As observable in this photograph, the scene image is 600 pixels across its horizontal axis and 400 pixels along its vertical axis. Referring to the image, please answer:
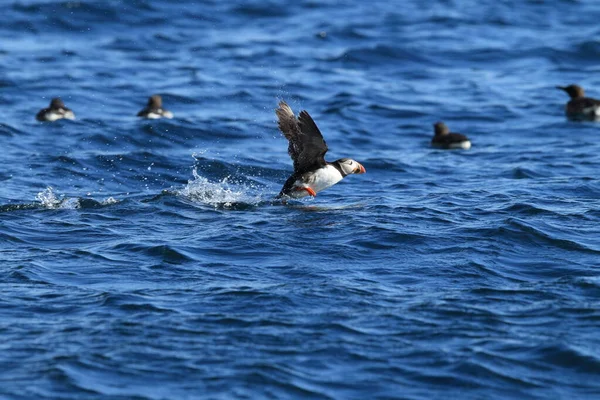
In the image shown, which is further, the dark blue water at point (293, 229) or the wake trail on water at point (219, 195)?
the wake trail on water at point (219, 195)

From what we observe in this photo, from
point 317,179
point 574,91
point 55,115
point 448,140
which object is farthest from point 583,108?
point 55,115

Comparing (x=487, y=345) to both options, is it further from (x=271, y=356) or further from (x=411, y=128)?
(x=411, y=128)

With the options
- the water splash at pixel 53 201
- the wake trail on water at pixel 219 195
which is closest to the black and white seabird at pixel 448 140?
the wake trail on water at pixel 219 195

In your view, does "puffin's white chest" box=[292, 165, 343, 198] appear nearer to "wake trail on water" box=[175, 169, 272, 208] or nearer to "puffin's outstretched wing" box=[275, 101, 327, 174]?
"puffin's outstretched wing" box=[275, 101, 327, 174]

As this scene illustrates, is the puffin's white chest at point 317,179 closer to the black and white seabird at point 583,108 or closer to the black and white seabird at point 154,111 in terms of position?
the black and white seabird at point 154,111

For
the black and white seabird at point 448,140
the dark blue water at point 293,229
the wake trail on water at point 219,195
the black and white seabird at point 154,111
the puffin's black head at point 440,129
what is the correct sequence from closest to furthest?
the dark blue water at point 293,229 < the wake trail on water at point 219,195 < the black and white seabird at point 448,140 < the puffin's black head at point 440,129 < the black and white seabird at point 154,111

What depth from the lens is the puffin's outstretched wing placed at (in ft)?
36.3

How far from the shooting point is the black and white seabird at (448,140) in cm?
1626

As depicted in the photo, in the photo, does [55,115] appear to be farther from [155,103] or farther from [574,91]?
[574,91]

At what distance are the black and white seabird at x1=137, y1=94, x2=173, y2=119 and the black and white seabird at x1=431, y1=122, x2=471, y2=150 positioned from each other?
445cm

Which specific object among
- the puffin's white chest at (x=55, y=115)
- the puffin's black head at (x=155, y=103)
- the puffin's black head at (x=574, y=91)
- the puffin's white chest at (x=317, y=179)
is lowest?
the puffin's white chest at (x=55, y=115)

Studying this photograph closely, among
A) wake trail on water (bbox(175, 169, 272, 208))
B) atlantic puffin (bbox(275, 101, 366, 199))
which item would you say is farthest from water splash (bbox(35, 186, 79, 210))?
atlantic puffin (bbox(275, 101, 366, 199))

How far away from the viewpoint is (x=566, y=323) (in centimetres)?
777

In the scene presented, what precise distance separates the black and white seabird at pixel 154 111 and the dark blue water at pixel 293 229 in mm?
327
